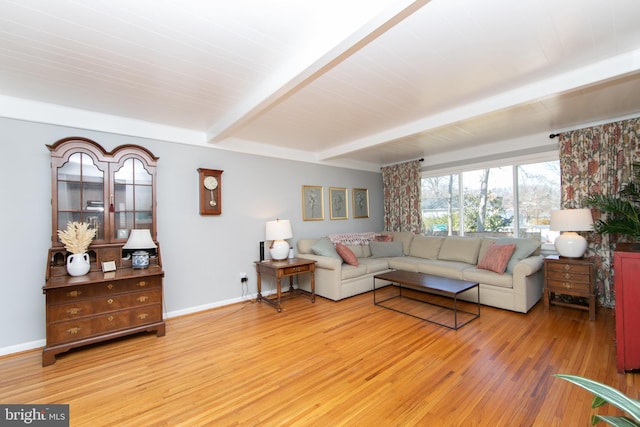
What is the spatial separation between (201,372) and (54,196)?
87.5 inches

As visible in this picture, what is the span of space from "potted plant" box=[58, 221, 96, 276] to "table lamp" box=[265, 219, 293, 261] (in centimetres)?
197

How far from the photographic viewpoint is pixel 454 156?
4.98 m

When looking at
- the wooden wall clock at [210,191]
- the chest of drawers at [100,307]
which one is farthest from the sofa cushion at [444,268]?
the chest of drawers at [100,307]

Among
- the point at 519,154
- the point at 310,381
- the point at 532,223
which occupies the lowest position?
the point at 310,381

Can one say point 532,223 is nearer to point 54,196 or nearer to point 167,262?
point 167,262

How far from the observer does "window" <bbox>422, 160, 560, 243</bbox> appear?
4.09m

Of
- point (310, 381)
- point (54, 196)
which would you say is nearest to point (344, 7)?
point (310, 381)

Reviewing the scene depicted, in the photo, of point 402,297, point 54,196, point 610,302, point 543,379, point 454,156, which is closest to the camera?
point 543,379

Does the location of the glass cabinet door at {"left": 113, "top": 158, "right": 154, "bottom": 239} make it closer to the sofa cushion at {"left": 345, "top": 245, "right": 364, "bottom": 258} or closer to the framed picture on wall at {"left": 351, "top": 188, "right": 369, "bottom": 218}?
the sofa cushion at {"left": 345, "top": 245, "right": 364, "bottom": 258}

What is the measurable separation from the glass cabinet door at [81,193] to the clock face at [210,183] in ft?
Answer: 3.53

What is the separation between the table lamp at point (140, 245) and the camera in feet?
9.47

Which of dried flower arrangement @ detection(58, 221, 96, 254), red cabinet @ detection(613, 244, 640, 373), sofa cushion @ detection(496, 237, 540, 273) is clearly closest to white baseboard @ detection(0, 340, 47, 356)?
dried flower arrangement @ detection(58, 221, 96, 254)

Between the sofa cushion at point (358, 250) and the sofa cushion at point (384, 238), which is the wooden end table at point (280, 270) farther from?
the sofa cushion at point (384, 238)

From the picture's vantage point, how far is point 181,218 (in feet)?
11.5
